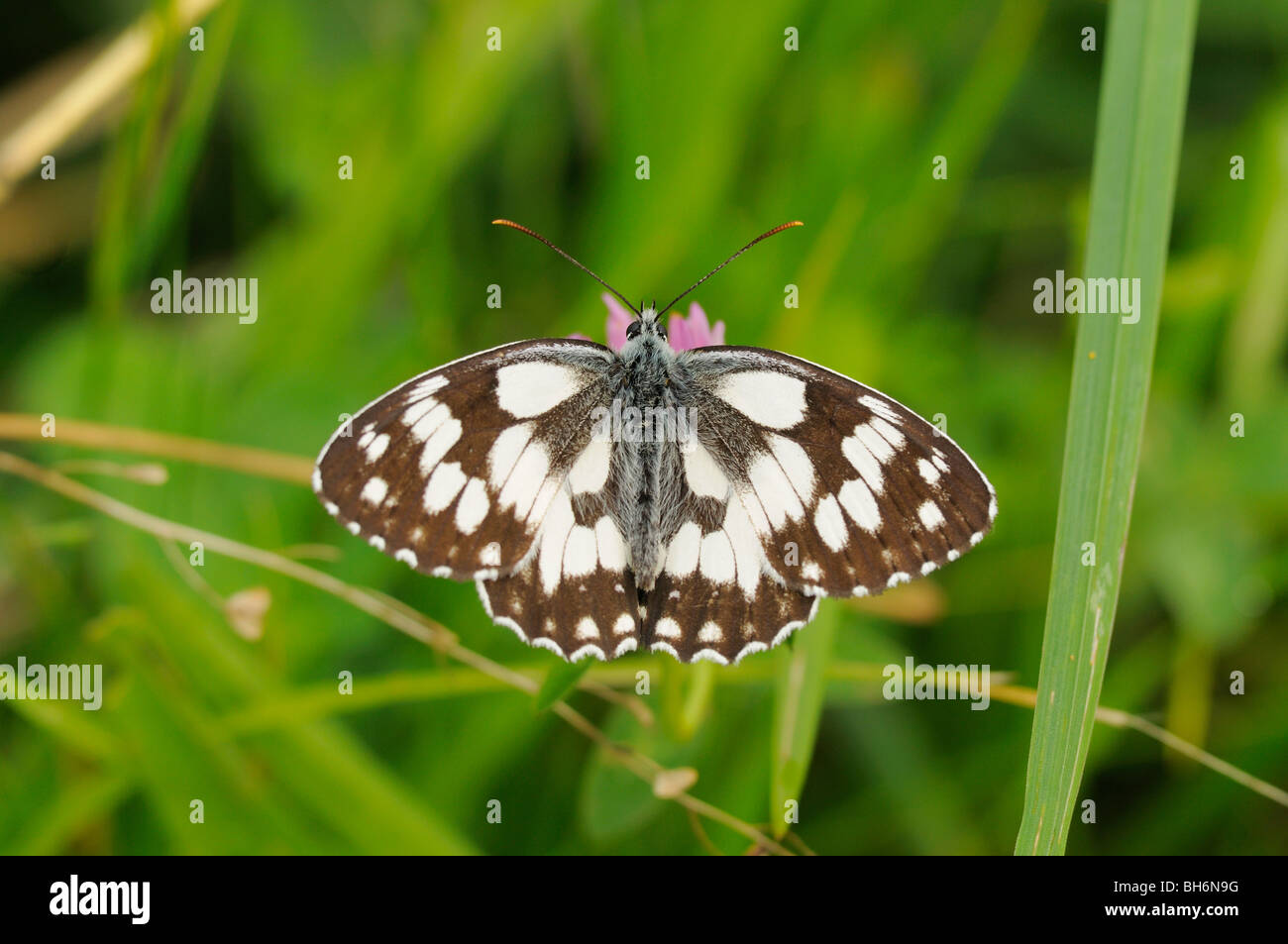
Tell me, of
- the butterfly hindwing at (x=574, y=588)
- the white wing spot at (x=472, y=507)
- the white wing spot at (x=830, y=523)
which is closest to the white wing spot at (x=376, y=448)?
the white wing spot at (x=472, y=507)

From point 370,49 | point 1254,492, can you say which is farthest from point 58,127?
point 1254,492

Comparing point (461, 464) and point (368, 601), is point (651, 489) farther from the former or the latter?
point (368, 601)

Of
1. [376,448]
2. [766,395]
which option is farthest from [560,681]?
[766,395]

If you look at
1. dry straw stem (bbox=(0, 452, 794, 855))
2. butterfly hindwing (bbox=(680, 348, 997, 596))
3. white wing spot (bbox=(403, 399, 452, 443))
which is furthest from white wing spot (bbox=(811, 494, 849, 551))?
white wing spot (bbox=(403, 399, 452, 443))

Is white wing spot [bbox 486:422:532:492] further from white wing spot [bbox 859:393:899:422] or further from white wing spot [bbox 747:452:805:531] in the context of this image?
white wing spot [bbox 859:393:899:422]

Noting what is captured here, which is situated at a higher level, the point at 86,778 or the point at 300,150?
the point at 300,150

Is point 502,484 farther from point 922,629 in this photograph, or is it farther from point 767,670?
point 922,629
